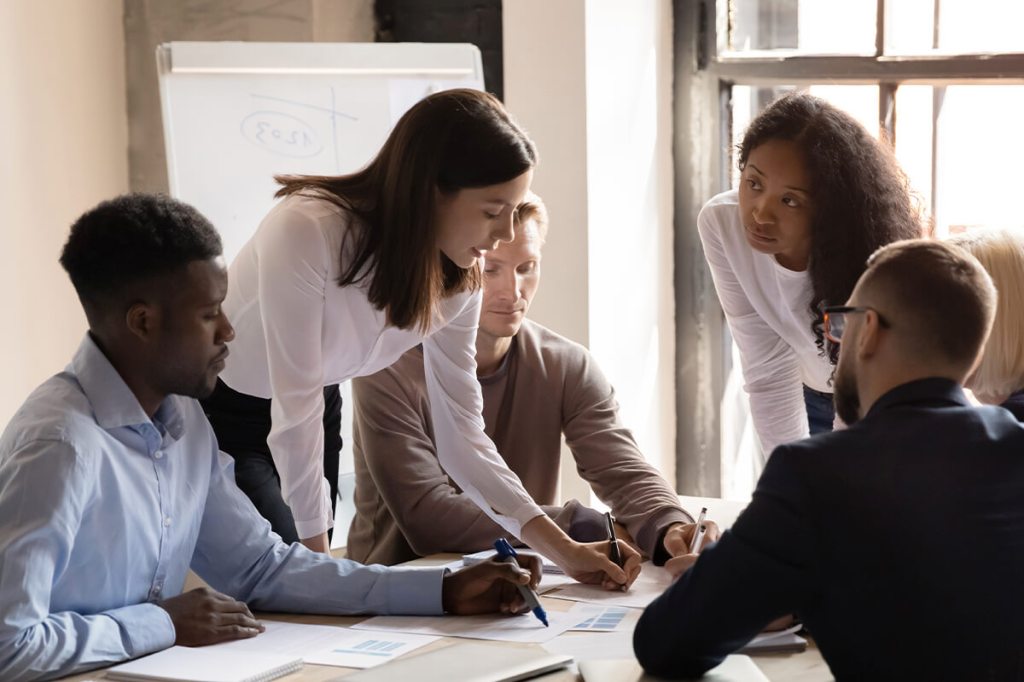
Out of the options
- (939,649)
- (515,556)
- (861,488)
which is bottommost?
(515,556)

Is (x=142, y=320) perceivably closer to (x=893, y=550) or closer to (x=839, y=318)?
(x=839, y=318)

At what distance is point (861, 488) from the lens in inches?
46.3

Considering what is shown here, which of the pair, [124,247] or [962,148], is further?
[962,148]

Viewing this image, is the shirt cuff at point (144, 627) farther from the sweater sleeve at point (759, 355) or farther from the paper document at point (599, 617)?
the sweater sleeve at point (759, 355)

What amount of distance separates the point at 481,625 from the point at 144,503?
455 millimetres

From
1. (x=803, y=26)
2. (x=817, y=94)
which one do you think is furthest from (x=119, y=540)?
(x=803, y=26)

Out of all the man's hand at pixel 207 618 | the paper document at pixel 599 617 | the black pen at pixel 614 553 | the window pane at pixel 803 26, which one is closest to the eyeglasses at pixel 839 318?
the paper document at pixel 599 617

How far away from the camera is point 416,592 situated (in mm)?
1668

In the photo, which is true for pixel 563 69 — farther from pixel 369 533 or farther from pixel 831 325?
pixel 831 325

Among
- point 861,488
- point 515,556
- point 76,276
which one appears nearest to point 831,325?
point 861,488

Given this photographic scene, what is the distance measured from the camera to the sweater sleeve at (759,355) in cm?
244

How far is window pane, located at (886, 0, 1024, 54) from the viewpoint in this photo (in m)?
3.06

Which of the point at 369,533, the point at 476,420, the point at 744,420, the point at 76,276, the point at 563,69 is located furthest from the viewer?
the point at 744,420

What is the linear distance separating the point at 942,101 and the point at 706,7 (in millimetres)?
662
